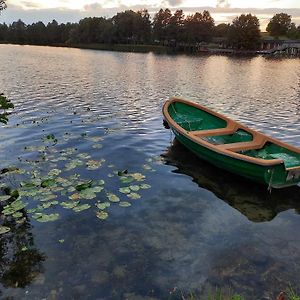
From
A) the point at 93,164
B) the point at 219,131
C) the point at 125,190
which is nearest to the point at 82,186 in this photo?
the point at 125,190

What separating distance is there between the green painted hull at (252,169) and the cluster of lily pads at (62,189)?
2.55 metres

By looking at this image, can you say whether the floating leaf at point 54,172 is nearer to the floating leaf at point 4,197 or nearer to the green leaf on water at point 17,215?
the floating leaf at point 4,197

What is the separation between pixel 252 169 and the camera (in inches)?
428

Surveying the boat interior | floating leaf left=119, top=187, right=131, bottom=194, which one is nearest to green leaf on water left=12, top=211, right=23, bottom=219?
floating leaf left=119, top=187, right=131, bottom=194

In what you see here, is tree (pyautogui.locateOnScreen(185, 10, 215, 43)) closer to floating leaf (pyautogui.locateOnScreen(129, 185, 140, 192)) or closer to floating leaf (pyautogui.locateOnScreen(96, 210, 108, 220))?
floating leaf (pyautogui.locateOnScreen(129, 185, 140, 192))

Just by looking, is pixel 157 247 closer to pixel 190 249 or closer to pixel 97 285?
pixel 190 249

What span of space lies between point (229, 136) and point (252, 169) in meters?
3.98

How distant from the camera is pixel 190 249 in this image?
27.2ft

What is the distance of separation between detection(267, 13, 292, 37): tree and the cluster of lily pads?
181 m

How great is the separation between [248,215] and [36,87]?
2794 centimetres

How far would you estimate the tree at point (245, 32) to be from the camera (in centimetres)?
14612

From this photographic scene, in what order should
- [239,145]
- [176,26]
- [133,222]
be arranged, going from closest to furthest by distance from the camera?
[133,222] → [239,145] → [176,26]

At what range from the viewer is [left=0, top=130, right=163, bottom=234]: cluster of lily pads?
31.7 ft

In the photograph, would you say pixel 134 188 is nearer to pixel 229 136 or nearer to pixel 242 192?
pixel 242 192
